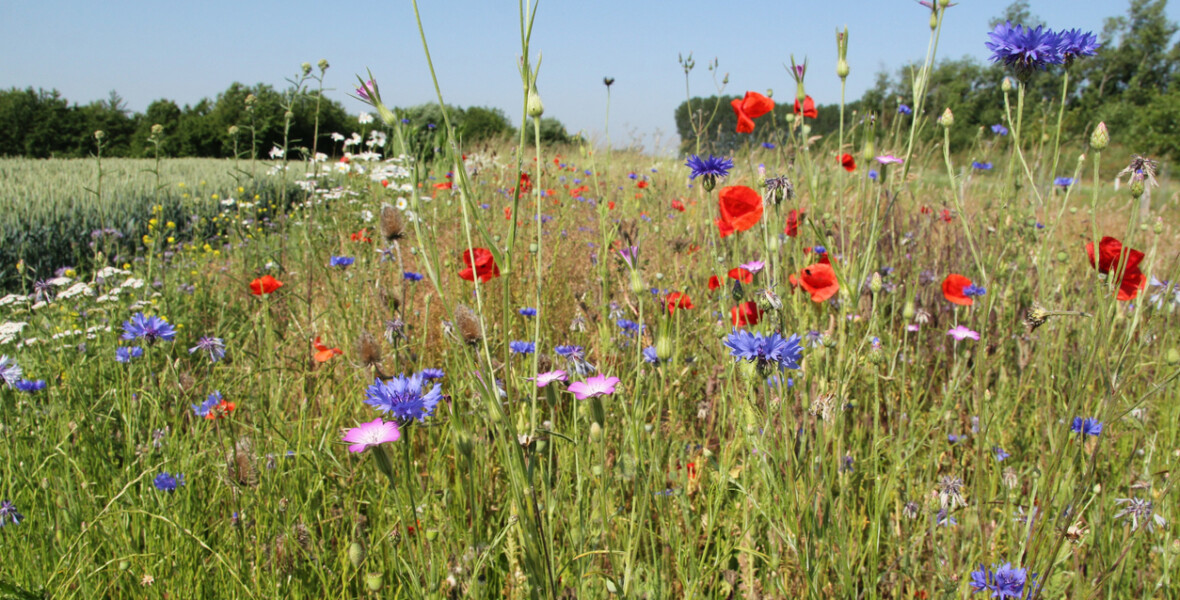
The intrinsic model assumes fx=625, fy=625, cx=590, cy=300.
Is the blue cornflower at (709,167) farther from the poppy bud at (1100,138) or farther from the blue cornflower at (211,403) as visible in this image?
the blue cornflower at (211,403)

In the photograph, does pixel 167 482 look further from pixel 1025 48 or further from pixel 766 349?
pixel 1025 48

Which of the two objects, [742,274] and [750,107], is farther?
[750,107]

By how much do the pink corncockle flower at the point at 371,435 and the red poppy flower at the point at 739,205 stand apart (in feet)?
3.76

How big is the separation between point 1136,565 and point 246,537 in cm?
186

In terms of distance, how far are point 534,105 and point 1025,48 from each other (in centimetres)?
88

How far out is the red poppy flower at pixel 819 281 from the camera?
1461 mm

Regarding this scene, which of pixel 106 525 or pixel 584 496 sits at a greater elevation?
pixel 584 496

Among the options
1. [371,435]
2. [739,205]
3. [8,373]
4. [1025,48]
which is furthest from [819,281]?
[8,373]

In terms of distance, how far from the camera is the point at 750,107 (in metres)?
2.06

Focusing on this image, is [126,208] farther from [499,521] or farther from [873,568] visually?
[873,568]

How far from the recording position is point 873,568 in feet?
3.50

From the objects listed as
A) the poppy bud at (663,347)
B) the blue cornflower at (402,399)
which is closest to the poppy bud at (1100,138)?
the poppy bud at (663,347)

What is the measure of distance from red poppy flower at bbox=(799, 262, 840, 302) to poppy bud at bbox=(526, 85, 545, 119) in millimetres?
894

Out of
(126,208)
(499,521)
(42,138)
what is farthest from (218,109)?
(499,521)
